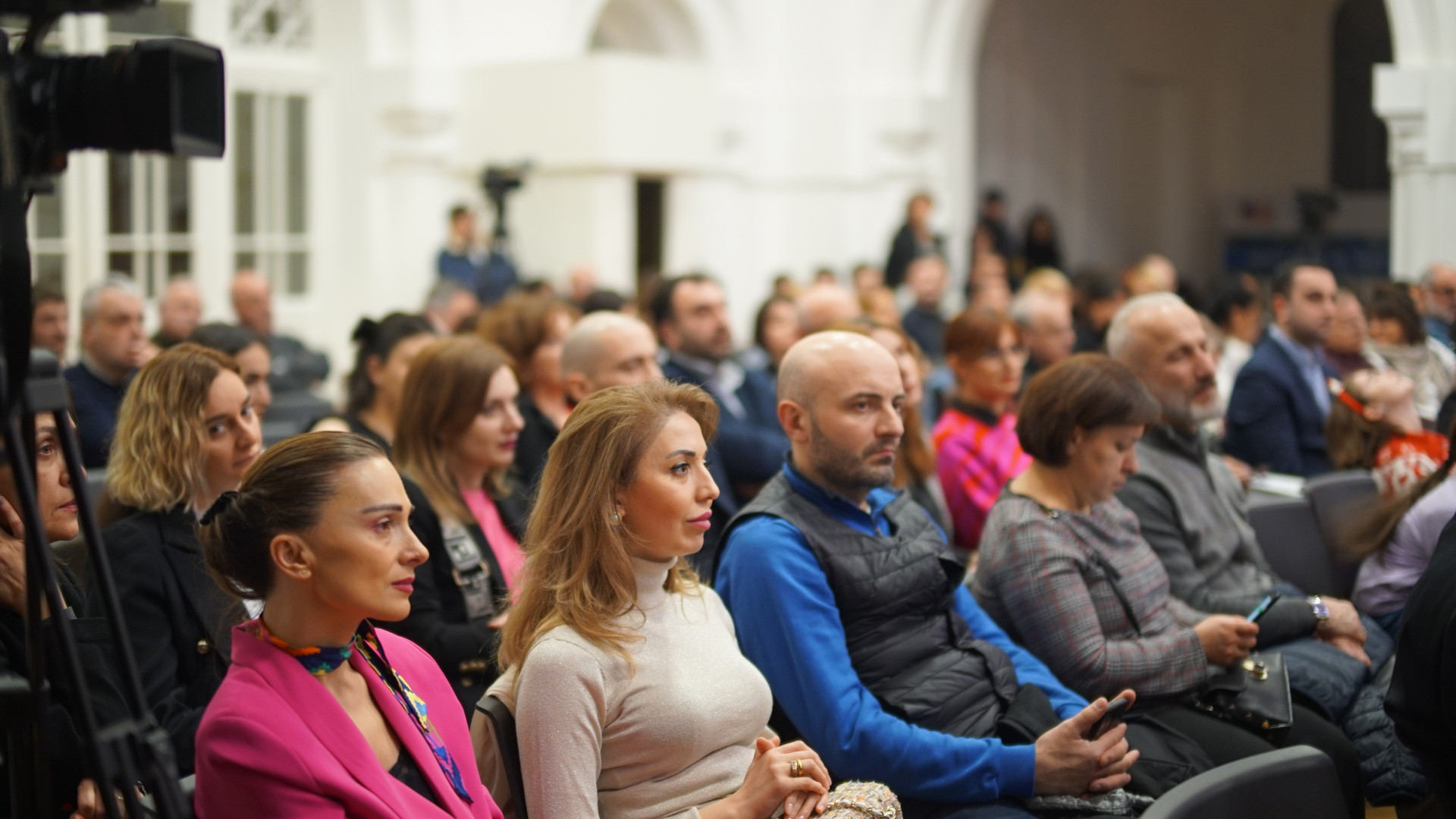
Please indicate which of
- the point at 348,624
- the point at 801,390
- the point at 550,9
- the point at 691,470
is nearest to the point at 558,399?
the point at 801,390

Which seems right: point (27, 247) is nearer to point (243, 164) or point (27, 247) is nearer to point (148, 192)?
point (148, 192)

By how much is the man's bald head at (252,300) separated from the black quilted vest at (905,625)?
194 inches

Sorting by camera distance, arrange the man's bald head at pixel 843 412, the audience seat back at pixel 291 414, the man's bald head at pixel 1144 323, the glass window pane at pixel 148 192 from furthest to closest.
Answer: the glass window pane at pixel 148 192
the audience seat back at pixel 291 414
the man's bald head at pixel 1144 323
the man's bald head at pixel 843 412

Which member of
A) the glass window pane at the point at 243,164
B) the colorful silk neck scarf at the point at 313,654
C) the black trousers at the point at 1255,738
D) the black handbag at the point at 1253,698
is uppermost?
the glass window pane at the point at 243,164

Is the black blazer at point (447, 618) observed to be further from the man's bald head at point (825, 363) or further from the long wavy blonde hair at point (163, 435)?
the man's bald head at point (825, 363)

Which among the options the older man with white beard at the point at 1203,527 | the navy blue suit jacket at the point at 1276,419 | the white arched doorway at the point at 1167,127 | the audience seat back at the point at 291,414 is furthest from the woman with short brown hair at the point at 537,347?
the white arched doorway at the point at 1167,127

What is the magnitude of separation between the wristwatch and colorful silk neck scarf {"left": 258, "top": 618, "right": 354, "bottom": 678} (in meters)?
2.40

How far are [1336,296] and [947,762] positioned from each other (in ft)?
12.7

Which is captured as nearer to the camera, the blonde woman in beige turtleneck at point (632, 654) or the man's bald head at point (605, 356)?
the blonde woman in beige turtleneck at point (632, 654)

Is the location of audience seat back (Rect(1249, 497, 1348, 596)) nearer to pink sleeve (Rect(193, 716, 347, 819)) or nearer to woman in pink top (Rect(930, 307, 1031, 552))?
woman in pink top (Rect(930, 307, 1031, 552))

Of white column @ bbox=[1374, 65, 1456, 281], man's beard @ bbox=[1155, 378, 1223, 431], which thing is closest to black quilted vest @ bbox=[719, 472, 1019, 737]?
man's beard @ bbox=[1155, 378, 1223, 431]

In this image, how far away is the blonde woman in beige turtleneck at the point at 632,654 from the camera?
2.10m

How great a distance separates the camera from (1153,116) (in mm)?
15805

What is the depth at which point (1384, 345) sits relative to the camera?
5785 mm
